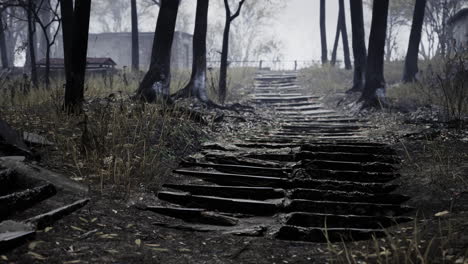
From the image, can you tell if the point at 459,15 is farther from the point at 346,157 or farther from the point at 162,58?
the point at 346,157

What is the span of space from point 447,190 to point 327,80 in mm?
14053

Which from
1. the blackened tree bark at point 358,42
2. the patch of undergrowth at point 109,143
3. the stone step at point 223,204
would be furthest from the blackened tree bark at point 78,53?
the blackened tree bark at point 358,42

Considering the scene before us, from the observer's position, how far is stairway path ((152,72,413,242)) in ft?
14.2

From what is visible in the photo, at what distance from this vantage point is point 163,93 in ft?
31.2

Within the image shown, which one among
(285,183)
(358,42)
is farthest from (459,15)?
(285,183)

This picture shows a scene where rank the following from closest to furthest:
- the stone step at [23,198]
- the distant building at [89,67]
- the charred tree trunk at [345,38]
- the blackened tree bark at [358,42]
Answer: the stone step at [23,198]
the blackened tree bark at [358,42]
the charred tree trunk at [345,38]
the distant building at [89,67]

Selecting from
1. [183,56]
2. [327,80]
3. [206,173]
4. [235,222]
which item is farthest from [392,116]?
[183,56]

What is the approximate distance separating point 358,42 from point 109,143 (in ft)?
34.9

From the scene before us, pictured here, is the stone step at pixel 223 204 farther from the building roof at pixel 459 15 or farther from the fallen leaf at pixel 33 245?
the building roof at pixel 459 15

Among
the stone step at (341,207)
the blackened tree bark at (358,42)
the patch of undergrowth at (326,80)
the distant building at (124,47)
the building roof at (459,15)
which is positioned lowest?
the stone step at (341,207)

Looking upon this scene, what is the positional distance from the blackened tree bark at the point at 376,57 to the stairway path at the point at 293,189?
145 inches

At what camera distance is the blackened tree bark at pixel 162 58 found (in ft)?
31.2

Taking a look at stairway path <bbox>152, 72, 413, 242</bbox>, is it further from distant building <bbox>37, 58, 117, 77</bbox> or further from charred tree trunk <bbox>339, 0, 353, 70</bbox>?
distant building <bbox>37, 58, 117, 77</bbox>

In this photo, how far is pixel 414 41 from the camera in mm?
15875
